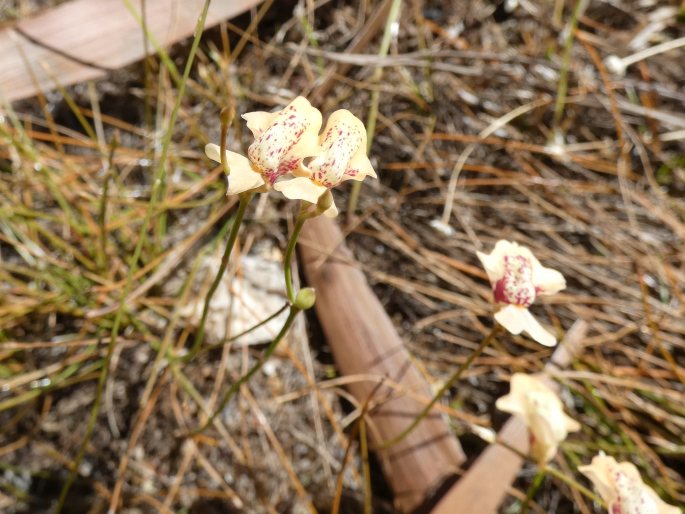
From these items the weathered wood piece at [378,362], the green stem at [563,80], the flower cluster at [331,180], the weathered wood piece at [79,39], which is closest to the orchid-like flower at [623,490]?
the flower cluster at [331,180]

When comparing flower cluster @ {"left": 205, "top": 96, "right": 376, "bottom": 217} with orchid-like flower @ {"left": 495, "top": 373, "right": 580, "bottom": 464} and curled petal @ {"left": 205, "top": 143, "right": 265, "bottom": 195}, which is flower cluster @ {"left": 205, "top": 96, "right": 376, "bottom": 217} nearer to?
curled petal @ {"left": 205, "top": 143, "right": 265, "bottom": 195}

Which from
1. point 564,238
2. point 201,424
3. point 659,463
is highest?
point 564,238

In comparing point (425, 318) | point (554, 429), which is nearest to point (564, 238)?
point (425, 318)

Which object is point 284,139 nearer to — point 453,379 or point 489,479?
point 453,379

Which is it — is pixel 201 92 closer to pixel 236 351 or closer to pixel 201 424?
pixel 236 351

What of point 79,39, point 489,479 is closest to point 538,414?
point 489,479

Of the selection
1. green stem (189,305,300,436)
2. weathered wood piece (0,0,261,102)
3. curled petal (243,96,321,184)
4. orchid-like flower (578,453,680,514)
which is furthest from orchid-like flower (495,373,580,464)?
weathered wood piece (0,0,261,102)
